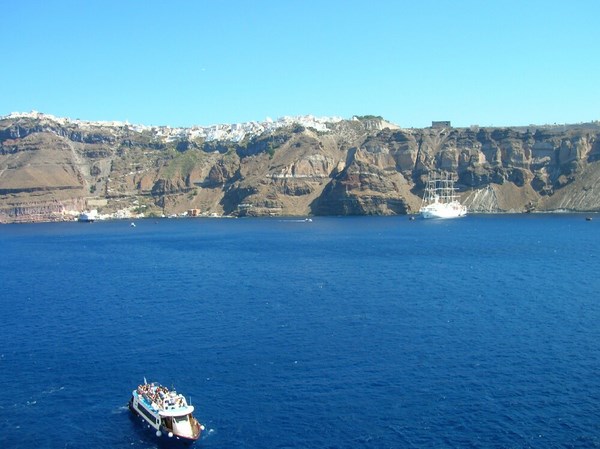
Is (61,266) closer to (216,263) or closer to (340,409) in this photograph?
(216,263)

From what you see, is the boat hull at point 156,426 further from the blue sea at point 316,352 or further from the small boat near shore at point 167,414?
the blue sea at point 316,352

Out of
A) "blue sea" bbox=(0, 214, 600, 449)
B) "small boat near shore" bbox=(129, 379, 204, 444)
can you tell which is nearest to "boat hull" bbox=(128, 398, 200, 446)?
"small boat near shore" bbox=(129, 379, 204, 444)

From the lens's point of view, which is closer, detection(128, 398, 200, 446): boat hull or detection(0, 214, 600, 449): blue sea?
detection(128, 398, 200, 446): boat hull

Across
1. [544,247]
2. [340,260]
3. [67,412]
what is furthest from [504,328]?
[544,247]

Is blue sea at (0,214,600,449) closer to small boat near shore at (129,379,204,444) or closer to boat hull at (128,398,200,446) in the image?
boat hull at (128,398,200,446)

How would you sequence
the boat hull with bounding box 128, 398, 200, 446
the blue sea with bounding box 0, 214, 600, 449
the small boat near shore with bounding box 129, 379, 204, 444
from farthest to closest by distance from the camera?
1. the blue sea with bounding box 0, 214, 600, 449
2. the small boat near shore with bounding box 129, 379, 204, 444
3. the boat hull with bounding box 128, 398, 200, 446

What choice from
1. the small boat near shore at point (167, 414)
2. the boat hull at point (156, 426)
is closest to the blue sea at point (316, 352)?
the boat hull at point (156, 426)
